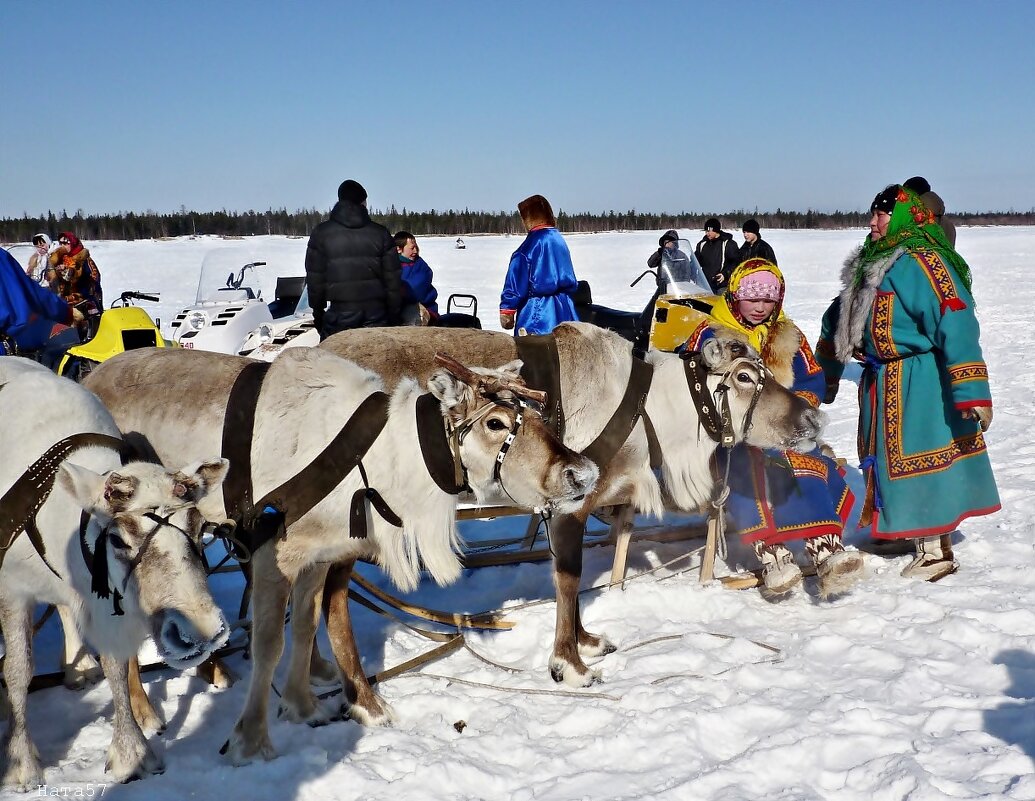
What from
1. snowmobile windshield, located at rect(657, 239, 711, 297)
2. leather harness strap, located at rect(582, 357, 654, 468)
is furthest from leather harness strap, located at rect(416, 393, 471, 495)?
snowmobile windshield, located at rect(657, 239, 711, 297)

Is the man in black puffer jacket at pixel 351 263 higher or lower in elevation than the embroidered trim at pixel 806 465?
higher

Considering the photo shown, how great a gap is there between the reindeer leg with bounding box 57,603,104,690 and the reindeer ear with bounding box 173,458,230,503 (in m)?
1.42

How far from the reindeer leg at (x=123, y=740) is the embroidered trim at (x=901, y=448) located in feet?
13.5

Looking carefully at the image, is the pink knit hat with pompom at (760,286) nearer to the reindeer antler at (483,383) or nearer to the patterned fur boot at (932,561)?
the patterned fur boot at (932,561)

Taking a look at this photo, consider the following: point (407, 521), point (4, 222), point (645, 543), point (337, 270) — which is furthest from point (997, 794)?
point (4, 222)

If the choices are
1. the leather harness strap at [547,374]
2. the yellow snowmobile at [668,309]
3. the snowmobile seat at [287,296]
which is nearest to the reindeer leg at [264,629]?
the leather harness strap at [547,374]

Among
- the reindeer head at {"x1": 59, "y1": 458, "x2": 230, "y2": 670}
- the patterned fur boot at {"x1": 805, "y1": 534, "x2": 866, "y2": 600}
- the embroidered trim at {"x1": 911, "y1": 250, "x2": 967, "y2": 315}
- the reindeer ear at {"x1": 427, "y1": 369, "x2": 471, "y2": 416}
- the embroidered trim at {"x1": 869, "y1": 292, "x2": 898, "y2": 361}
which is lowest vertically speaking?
the patterned fur boot at {"x1": 805, "y1": 534, "x2": 866, "y2": 600}

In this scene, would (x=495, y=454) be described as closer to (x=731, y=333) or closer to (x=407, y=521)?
(x=407, y=521)

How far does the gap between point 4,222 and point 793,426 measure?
56.9 m

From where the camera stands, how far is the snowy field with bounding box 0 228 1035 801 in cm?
310

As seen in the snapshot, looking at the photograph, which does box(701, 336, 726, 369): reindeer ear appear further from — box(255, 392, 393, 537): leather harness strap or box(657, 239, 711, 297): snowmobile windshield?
box(657, 239, 711, 297): snowmobile windshield

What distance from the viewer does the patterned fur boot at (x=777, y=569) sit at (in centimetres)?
474

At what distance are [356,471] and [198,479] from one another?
0.73 metres

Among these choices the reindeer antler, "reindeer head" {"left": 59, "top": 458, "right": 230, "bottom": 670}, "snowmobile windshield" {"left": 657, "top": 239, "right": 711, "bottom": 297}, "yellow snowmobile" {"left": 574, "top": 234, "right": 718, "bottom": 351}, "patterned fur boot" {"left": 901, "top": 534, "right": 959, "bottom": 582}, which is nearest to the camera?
"reindeer head" {"left": 59, "top": 458, "right": 230, "bottom": 670}
